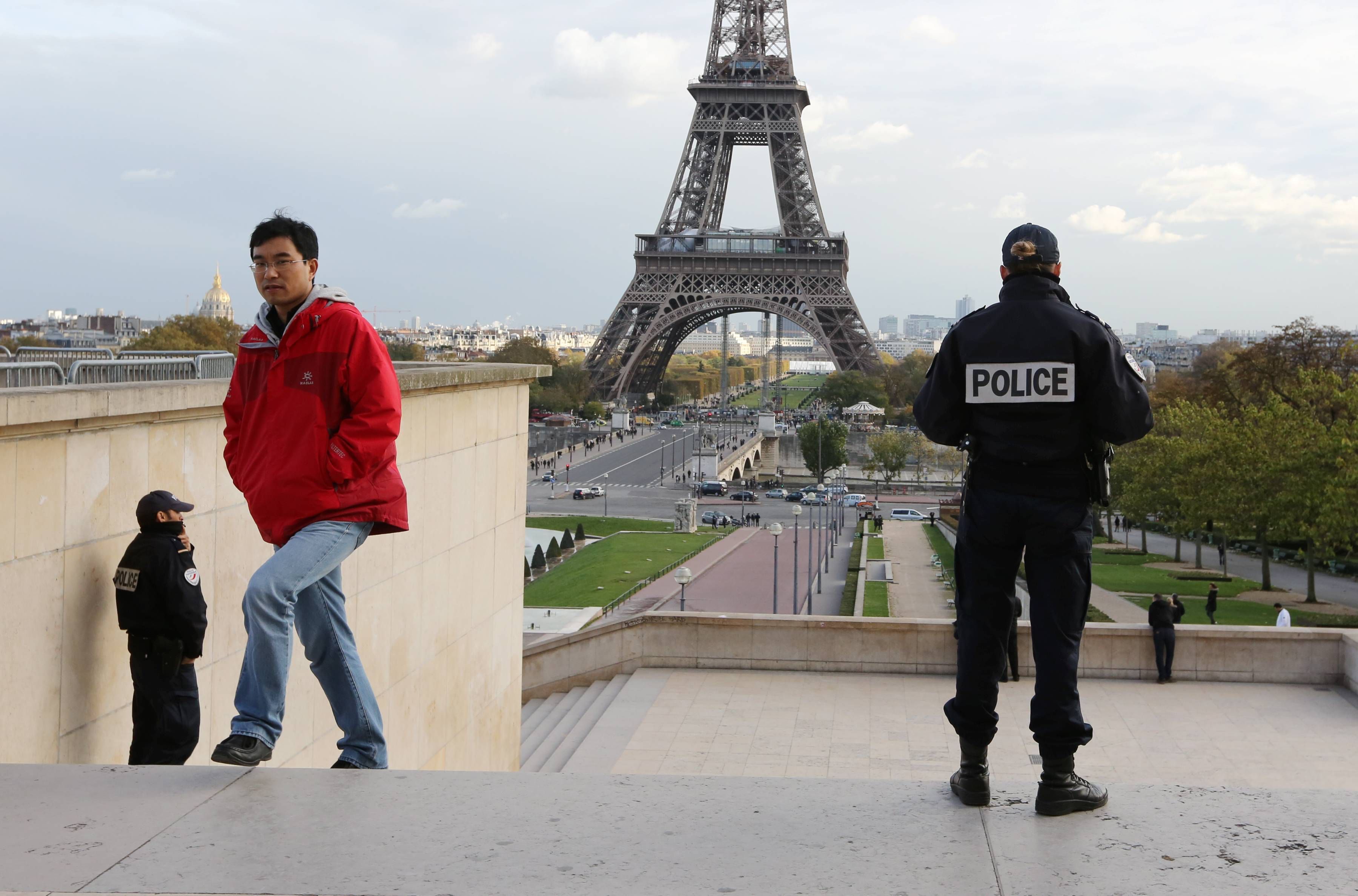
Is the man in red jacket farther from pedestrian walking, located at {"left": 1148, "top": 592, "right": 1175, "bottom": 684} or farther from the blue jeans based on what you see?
pedestrian walking, located at {"left": 1148, "top": 592, "right": 1175, "bottom": 684}

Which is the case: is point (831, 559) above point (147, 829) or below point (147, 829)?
below

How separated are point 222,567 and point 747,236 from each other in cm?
7954

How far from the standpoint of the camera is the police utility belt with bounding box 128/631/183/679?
5.05 metres

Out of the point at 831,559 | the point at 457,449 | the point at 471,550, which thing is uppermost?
the point at 457,449

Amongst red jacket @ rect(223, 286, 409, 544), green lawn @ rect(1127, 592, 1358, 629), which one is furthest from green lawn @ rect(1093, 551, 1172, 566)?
red jacket @ rect(223, 286, 409, 544)

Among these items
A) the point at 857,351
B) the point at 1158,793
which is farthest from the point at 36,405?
the point at 857,351

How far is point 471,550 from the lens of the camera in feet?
31.0

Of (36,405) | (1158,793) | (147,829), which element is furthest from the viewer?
(36,405)

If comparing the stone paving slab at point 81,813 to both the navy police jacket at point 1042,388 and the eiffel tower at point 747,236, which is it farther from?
the eiffel tower at point 747,236

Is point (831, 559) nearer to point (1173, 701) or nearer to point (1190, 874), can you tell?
point (1173, 701)

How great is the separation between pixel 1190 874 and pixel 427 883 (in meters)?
1.91

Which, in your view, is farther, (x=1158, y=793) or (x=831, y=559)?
(x=831, y=559)

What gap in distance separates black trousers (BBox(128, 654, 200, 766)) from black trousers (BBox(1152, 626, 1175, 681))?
1066 centimetres

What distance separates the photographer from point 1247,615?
27.2m
